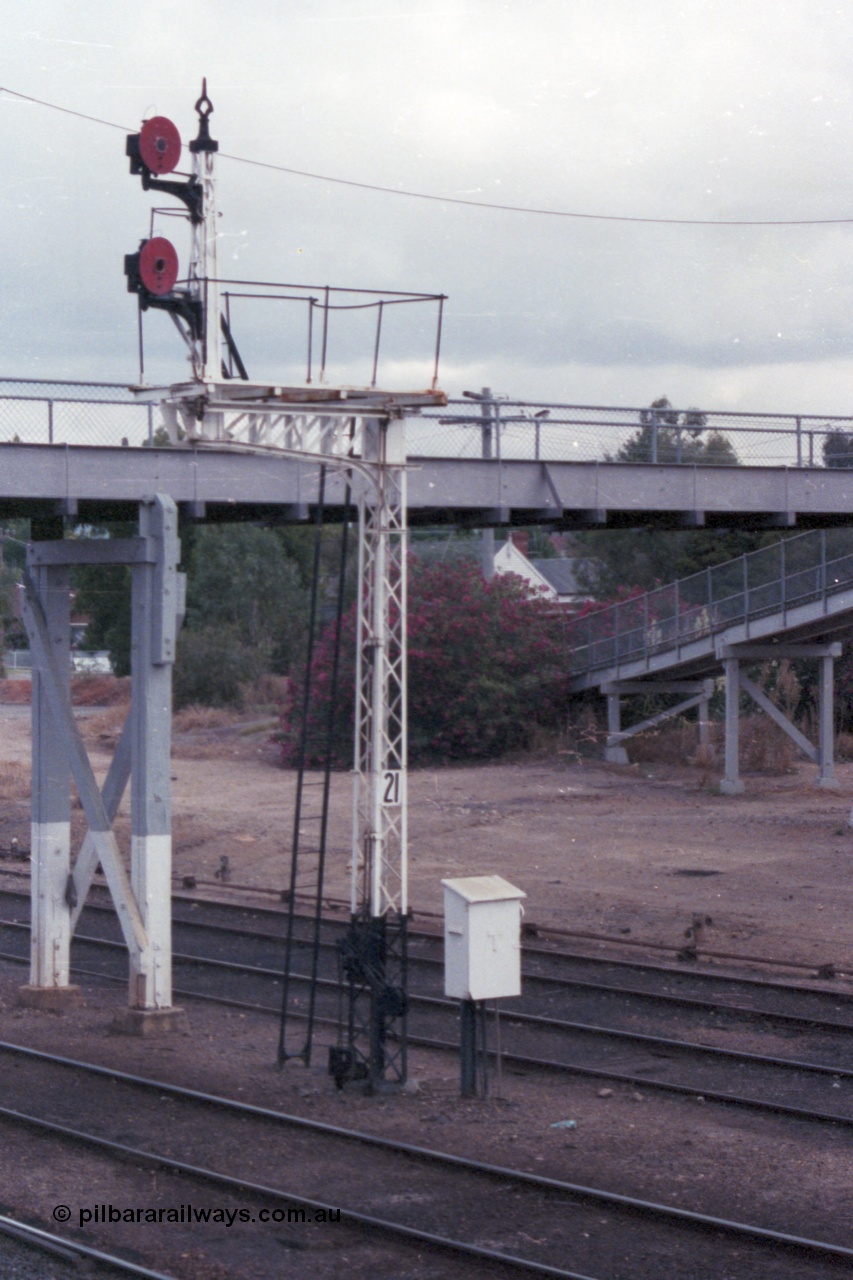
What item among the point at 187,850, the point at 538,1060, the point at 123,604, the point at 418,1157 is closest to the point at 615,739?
the point at 187,850

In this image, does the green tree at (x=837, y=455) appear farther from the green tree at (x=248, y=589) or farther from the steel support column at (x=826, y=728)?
the green tree at (x=248, y=589)

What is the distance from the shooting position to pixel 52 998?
12188 mm

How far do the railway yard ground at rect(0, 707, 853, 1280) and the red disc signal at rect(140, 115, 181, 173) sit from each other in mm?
6219

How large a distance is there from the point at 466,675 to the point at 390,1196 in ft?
85.4

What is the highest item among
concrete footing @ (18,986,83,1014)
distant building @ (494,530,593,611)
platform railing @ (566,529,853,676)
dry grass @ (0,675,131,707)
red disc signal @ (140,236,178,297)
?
distant building @ (494,530,593,611)

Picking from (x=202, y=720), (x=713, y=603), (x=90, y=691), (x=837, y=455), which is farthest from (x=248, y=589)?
(x=837, y=455)

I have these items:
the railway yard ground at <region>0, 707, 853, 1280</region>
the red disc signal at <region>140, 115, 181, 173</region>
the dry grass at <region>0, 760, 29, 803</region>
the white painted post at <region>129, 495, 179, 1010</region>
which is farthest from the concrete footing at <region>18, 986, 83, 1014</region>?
the dry grass at <region>0, 760, 29, 803</region>

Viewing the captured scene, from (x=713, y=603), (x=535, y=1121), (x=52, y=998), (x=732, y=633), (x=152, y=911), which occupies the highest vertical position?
(x=713, y=603)

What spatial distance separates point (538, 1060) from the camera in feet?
35.3

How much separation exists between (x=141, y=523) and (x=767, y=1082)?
6314mm

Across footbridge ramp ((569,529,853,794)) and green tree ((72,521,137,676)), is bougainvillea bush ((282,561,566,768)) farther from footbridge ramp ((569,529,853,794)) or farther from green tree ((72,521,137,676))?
green tree ((72,521,137,676))

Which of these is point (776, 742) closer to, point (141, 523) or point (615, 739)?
point (615, 739)

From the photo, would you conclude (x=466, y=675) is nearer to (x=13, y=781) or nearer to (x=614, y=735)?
(x=614, y=735)

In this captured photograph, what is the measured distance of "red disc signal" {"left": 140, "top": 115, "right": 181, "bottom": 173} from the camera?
9188 millimetres
